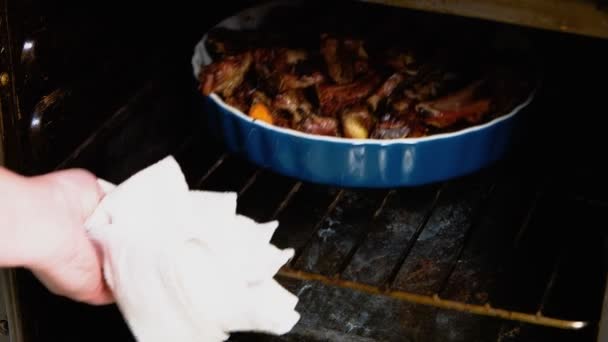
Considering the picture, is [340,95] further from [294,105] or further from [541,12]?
[541,12]

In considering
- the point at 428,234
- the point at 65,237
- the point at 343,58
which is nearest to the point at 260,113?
the point at 343,58

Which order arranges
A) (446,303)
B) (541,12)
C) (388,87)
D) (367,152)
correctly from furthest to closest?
1. (388,87)
2. (367,152)
3. (446,303)
4. (541,12)

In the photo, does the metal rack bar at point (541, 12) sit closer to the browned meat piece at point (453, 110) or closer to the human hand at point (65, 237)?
the browned meat piece at point (453, 110)

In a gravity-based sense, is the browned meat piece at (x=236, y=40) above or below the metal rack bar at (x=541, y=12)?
below

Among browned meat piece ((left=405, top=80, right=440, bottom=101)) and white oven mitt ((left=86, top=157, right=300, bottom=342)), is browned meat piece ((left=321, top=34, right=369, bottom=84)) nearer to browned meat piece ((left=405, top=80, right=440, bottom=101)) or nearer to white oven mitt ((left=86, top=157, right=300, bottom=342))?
browned meat piece ((left=405, top=80, right=440, bottom=101))

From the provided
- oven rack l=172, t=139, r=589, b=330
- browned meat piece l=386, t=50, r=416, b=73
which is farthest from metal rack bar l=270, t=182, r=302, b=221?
browned meat piece l=386, t=50, r=416, b=73

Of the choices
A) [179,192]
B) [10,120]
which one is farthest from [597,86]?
[10,120]

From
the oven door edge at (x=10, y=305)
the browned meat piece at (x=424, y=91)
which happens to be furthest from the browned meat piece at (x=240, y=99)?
the oven door edge at (x=10, y=305)
